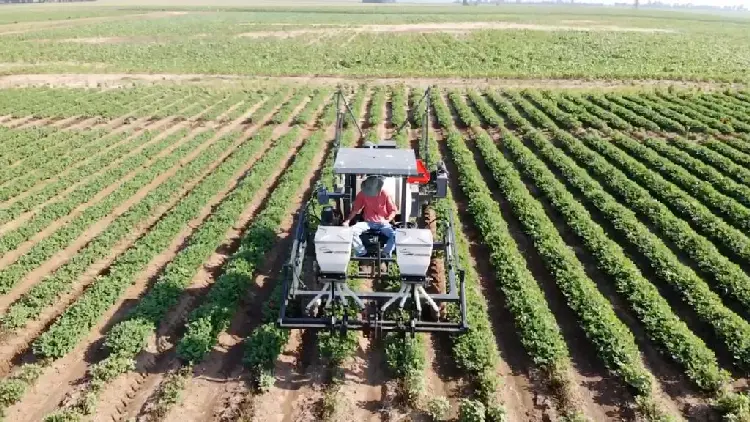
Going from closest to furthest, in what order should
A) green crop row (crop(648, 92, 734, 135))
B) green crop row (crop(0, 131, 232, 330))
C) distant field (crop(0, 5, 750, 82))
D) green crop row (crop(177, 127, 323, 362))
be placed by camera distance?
green crop row (crop(177, 127, 323, 362))
green crop row (crop(0, 131, 232, 330))
green crop row (crop(648, 92, 734, 135))
distant field (crop(0, 5, 750, 82))

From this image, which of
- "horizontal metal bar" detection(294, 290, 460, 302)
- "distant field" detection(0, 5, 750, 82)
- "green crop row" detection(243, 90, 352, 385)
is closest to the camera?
"horizontal metal bar" detection(294, 290, 460, 302)

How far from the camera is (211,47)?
58.4 metres

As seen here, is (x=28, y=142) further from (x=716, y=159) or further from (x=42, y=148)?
(x=716, y=159)

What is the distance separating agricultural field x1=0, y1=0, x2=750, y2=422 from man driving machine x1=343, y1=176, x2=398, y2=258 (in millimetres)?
1519

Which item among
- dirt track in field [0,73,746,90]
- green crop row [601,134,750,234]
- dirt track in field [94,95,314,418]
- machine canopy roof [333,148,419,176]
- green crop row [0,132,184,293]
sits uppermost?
machine canopy roof [333,148,419,176]

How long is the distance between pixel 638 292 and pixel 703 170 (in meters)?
9.67

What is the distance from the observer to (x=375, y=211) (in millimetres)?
9461

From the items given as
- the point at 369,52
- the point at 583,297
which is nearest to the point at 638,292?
the point at 583,297

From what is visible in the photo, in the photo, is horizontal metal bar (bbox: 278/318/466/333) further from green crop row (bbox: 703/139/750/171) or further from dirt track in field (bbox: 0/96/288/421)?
green crop row (bbox: 703/139/750/171)

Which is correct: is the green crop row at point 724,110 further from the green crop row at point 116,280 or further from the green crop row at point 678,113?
the green crop row at point 116,280

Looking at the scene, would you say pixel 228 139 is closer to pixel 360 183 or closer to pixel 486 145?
pixel 486 145

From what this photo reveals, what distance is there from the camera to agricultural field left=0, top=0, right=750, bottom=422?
805 cm

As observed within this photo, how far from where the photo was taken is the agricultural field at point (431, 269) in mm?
8047

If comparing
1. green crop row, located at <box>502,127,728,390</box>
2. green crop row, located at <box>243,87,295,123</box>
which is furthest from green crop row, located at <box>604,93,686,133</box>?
green crop row, located at <box>243,87,295,123</box>
